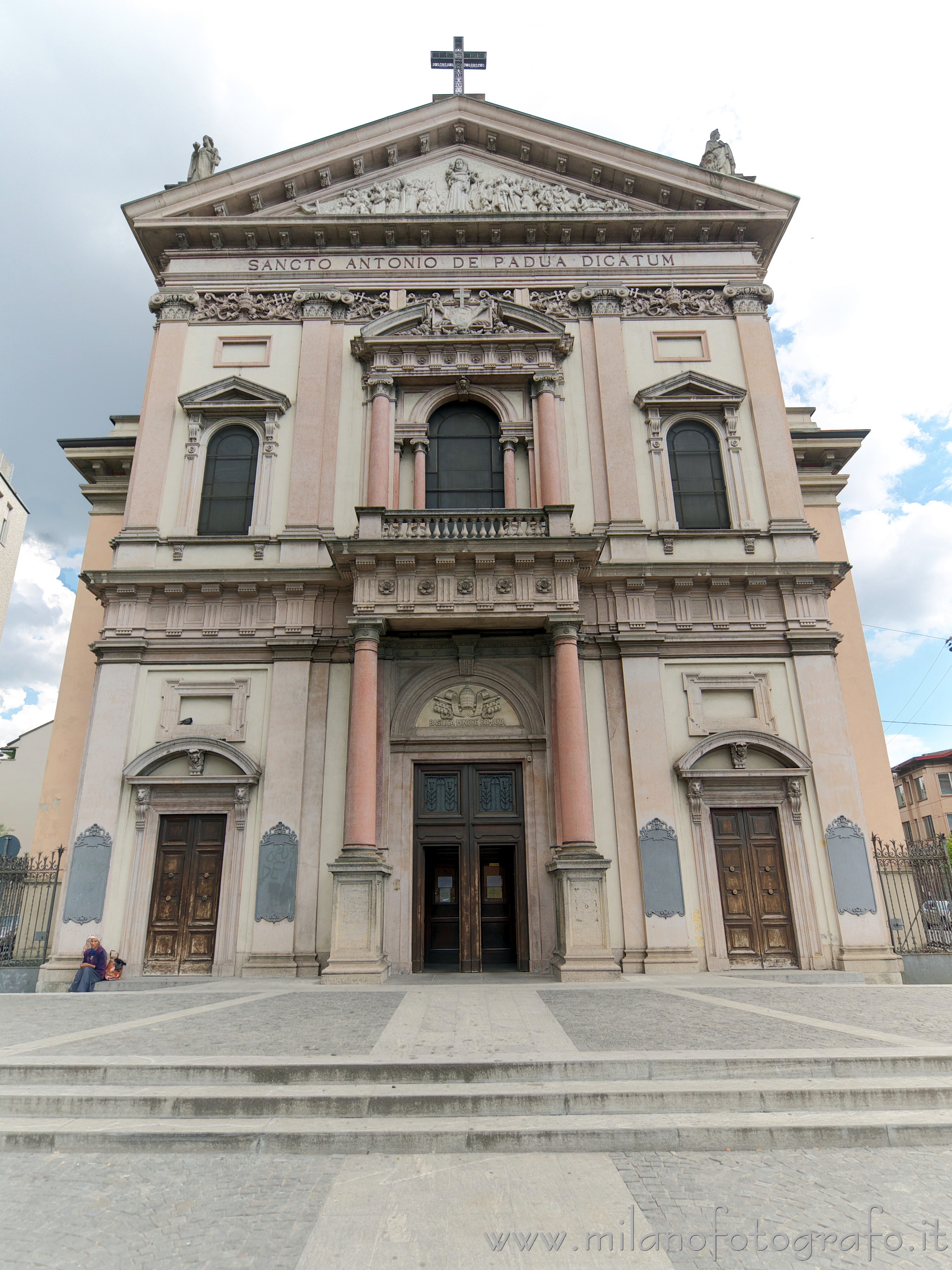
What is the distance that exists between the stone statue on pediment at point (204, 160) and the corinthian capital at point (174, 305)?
125 inches

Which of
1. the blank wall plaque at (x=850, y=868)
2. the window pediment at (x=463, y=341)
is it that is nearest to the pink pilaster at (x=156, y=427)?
the window pediment at (x=463, y=341)

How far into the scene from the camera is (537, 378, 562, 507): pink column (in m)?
15.5

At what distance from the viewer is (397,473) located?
1628 centimetres

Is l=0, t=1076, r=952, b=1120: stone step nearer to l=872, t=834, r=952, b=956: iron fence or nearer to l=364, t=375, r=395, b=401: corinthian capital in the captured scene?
l=872, t=834, r=952, b=956: iron fence

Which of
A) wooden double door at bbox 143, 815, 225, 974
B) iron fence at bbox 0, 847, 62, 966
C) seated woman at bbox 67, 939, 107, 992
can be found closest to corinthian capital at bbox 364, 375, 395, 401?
wooden double door at bbox 143, 815, 225, 974

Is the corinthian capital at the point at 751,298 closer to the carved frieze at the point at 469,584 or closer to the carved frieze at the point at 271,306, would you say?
the carved frieze at the point at 271,306

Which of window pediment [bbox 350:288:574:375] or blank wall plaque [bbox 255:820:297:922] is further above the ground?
window pediment [bbox 350:288:574:375]

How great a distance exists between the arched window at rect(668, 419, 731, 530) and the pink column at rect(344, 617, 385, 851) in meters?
7.27

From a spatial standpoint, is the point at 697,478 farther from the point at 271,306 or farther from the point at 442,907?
the point at 271,306

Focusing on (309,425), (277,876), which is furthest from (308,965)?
(309,425)

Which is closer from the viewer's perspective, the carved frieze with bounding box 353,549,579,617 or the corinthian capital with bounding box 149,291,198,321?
the carved frieze with bounding box 353,549,579,617

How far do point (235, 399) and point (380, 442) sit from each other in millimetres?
3699

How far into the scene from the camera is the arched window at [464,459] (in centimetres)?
1648

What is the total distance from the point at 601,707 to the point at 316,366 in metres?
10.1
